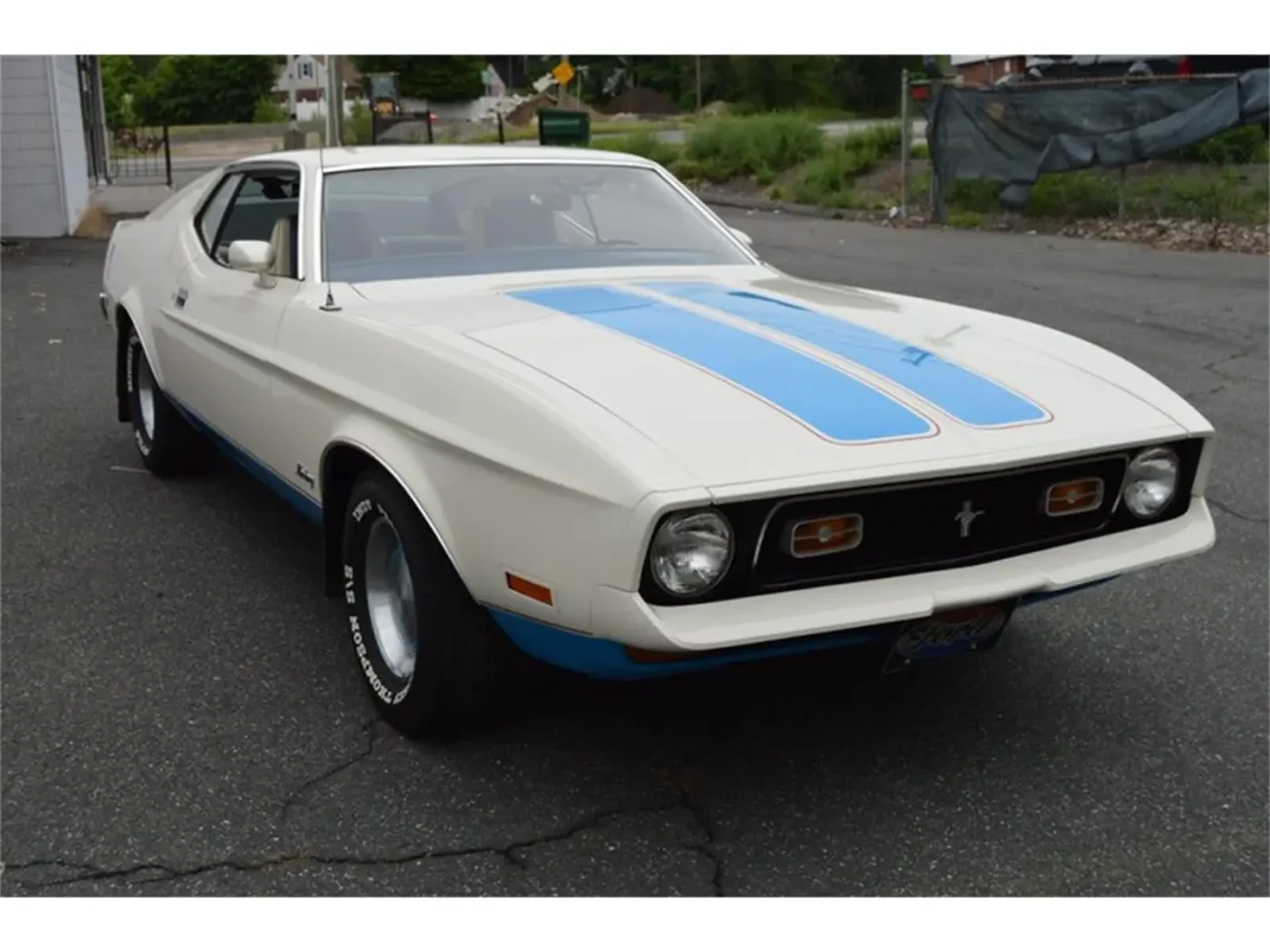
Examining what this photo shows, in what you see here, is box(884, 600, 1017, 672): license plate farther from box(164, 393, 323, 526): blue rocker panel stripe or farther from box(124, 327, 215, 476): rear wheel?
box(124, 327, 215, 476): rear wheel

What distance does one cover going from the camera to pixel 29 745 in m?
3.28

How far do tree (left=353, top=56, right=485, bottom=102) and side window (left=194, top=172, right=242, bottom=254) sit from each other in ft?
159

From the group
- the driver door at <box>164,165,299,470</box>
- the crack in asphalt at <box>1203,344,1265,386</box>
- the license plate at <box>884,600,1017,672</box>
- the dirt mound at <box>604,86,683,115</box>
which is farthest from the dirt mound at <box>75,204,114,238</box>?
the dirt mound at <box>604,86,683,115</box>

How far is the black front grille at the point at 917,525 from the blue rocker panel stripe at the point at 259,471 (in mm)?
1419

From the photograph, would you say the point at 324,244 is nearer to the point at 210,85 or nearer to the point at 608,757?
the point at 608,757

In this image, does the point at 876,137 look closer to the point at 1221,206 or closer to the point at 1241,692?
the point at 1221,206

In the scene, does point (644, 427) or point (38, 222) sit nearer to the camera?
point (644, 427)

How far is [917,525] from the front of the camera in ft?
9.30

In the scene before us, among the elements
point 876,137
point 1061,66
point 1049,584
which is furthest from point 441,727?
point 1061,66

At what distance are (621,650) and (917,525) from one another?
0.68 metres

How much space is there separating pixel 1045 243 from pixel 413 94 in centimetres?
4220

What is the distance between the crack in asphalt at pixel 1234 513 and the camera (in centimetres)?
511

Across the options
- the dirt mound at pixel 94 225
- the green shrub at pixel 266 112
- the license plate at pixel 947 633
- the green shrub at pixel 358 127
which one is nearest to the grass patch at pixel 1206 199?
the dirt mound at pixel 94 225

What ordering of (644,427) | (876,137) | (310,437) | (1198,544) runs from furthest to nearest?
(876,137) < (310,437) < (1198,544) < (644,427)
